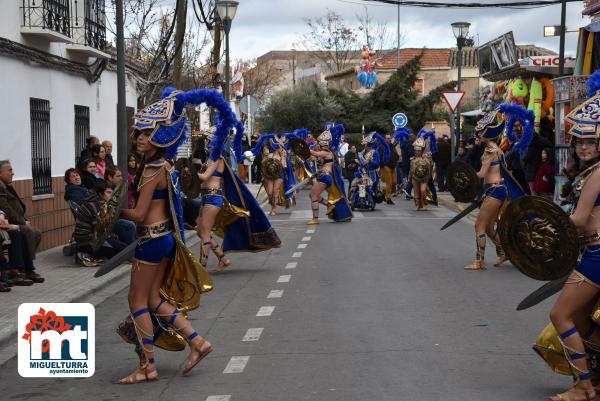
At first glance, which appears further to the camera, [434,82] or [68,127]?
[434,82]

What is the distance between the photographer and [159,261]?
7.34 m

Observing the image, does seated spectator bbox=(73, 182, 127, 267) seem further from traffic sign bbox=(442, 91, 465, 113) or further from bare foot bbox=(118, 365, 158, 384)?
traffic sign bbox=(442, 91, 465, 113)

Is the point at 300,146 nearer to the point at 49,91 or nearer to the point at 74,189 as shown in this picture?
the point at 49,91

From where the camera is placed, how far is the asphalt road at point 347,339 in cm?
695

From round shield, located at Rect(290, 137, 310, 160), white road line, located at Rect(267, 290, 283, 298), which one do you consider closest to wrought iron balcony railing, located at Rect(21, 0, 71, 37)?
round shield, located at Rect(290, 137, 310, 160)

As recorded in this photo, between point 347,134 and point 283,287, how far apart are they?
1798 inches

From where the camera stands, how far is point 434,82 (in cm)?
7850

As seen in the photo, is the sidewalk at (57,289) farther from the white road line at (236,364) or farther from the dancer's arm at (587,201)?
the dancer's arm at (587,201)

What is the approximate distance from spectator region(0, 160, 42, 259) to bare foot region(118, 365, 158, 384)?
577 centimetres

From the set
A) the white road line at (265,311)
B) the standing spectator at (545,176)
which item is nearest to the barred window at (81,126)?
the standing spectator at (545,176)

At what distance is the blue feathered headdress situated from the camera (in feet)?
47.1

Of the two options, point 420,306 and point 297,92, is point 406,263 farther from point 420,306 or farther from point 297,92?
point 297,92

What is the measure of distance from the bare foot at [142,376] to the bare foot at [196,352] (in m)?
0.24

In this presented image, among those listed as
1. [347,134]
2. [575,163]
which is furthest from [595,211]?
[347,134]
